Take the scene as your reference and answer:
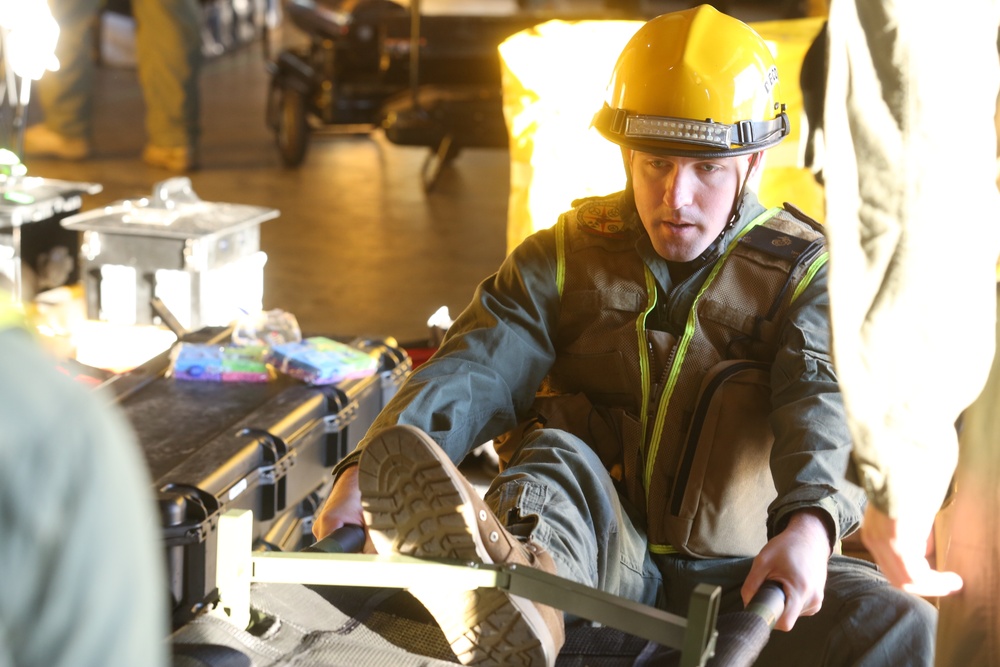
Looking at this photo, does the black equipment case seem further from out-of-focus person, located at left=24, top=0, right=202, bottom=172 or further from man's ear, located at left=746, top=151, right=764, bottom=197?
out-of-focus person, located at left=24, top=0, right=202, bottom=172

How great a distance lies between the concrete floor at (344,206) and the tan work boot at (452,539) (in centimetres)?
283

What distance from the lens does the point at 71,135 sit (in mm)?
8477

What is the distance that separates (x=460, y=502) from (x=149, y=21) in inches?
272

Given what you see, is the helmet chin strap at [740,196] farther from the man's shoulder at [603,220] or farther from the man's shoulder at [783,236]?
the man's shoulder at [603,220]

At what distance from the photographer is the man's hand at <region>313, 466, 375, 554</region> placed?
213 centimetres

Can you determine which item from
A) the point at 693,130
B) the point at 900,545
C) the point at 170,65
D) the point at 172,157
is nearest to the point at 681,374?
the point at 693,130

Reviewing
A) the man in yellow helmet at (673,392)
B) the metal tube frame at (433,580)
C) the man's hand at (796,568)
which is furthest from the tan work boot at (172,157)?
the man's hand at (796,568)

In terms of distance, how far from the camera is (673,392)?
2.31 m

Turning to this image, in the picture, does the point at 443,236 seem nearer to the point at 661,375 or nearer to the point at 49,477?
the point at 661,375

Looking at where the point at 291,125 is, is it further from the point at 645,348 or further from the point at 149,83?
the point at 645,348

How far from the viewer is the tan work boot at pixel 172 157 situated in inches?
329

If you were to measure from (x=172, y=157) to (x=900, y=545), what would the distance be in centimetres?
740

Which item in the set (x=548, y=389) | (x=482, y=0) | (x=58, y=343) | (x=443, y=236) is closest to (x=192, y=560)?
(x=548, y=389)

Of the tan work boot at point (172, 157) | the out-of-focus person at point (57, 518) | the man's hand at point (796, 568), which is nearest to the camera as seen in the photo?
the out-of-focus person at point (57, 518)
